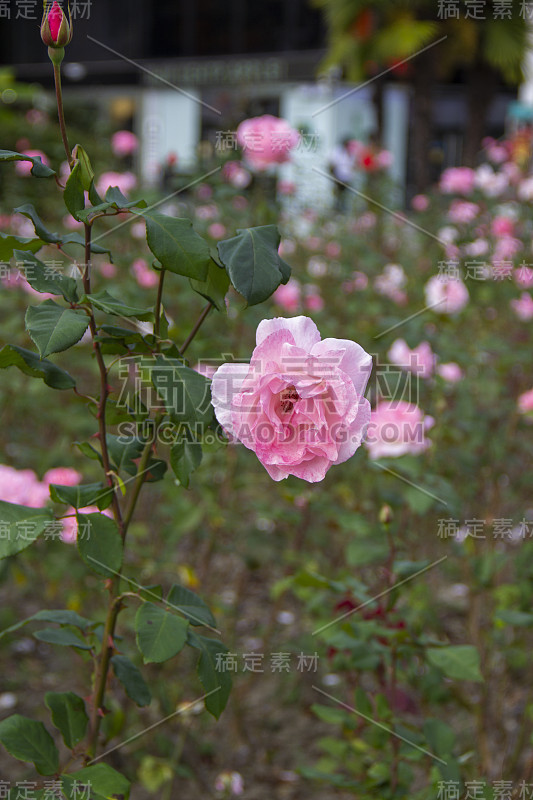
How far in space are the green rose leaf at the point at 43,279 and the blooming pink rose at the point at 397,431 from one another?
790 mm

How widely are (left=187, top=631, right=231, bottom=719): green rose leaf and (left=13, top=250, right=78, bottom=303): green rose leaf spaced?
0.31m

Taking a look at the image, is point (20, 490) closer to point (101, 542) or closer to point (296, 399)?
point (101, 542)

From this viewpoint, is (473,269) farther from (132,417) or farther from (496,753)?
(132,417)

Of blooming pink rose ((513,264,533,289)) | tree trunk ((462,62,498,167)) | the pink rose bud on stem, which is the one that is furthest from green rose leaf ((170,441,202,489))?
tree trunk ((462,62,498,167))

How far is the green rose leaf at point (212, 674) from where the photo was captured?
0.68 m

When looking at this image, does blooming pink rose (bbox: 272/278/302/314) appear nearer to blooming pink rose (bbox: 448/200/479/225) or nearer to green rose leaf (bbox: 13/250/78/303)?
blooming pink rose (bbox: 448/200/479/225)

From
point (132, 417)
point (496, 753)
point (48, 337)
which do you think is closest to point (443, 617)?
point (496, 753)

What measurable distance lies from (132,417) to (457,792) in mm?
587

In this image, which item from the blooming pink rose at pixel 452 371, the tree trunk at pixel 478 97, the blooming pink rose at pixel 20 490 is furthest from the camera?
the tree trunk at pixel 478 97

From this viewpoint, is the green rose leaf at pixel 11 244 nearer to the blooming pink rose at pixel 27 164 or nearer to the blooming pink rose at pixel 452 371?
the blooming pink rose at pixel 27 164

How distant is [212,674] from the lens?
0.69 meters

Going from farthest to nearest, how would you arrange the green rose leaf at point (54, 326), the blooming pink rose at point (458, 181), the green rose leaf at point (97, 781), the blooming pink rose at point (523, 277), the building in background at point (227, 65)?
the building in background at point (227, 65), the blooming pink rose at point (458, 181), the blooming pink rose at point (523, 277), the green rose leaf at point (97, 781), the green rose leaf at point (54, 326)

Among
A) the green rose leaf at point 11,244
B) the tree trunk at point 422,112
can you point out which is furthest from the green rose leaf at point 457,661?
the tree trunk at point 422,112

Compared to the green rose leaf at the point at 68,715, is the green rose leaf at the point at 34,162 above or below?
above
